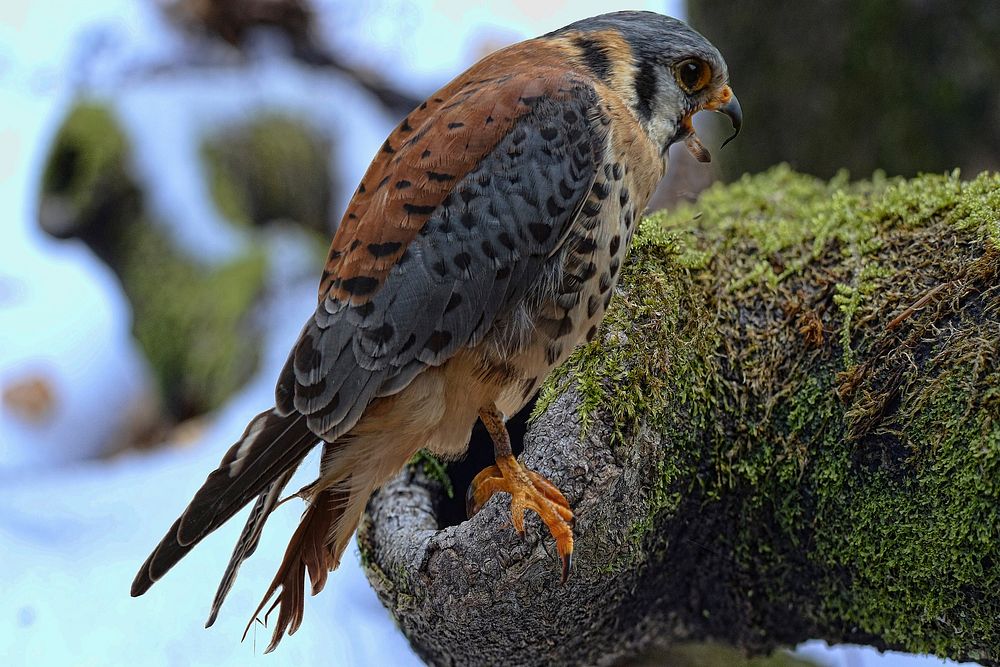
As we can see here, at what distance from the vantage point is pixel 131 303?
4434mm

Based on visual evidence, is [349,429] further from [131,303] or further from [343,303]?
[131,303]

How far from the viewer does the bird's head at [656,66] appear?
1822mm

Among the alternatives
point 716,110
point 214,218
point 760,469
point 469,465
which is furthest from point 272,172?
point 760,469

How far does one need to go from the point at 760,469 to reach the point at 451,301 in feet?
2.66

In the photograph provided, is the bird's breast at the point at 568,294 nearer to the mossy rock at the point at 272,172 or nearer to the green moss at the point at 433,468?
the green moss at the point at 433,468

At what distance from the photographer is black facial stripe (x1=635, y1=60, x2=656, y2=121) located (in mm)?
1823

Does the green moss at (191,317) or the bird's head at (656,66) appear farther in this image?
the green moss at (191,317)

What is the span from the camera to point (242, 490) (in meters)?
1.57

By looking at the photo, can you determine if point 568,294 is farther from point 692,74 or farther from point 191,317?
point 191,317

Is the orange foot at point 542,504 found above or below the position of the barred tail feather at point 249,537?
below

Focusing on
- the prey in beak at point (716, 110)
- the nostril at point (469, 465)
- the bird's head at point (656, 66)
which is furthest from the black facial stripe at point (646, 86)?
the nostril at point (469, 465)

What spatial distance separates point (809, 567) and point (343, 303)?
119 cm

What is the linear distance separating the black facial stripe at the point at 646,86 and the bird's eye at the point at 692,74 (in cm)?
6

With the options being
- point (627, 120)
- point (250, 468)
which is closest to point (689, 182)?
point (627, 120)
